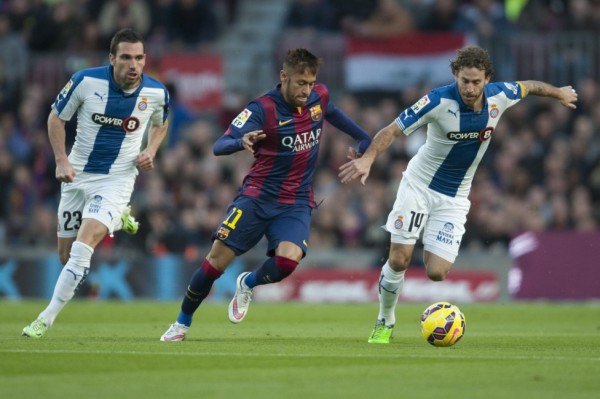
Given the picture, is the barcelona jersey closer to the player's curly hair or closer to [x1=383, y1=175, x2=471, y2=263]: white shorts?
[x1=383, y1=175, x2=471, y2=263]: white shorts

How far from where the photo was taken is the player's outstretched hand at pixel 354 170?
1134cm

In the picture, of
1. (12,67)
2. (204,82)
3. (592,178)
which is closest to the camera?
(592,178)

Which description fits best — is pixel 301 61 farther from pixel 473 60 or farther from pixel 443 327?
pixel 443 327

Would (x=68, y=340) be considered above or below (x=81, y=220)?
below

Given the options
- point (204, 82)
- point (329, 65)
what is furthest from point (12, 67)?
point (329, 65)

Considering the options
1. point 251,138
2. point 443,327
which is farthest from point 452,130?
point 251,138

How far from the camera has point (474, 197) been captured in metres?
21.4

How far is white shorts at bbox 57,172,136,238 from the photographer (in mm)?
12453

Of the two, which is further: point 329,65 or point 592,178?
point 329,65

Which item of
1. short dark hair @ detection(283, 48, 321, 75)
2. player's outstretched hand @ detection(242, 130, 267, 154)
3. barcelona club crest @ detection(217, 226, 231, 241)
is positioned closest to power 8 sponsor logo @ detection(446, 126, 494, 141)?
short dark hair @ detection(283, 48, 321, 75)

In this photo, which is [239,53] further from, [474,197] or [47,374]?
[47,374]

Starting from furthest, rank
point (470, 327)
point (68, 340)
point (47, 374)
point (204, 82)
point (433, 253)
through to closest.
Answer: point (204, 82), point (470, 327), point (433, 253), point (68, 340), point (47, 374)

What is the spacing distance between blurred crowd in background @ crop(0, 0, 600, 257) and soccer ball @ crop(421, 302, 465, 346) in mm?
9619

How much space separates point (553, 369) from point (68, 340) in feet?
14.7
